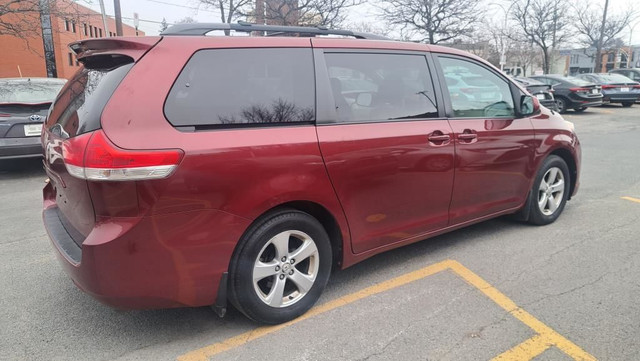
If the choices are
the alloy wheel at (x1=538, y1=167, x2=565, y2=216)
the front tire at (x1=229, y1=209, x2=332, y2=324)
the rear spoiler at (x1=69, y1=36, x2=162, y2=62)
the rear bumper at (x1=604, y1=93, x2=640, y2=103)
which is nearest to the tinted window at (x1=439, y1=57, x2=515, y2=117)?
the alloy wheel at (x1=538, y1=167, x2=565, y2=216)

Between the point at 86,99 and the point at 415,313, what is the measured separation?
2.31 metres

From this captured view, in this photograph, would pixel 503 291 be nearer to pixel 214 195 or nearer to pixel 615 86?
pixel 214 195

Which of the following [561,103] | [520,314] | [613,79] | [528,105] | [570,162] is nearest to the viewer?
[520,314]

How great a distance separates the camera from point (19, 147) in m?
6.38

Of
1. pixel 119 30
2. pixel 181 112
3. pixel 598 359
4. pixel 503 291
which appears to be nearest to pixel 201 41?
pixel 181 112

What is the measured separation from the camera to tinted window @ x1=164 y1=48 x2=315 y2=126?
2.32 m

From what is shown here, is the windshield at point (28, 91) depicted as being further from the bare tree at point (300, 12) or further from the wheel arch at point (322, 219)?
the bare tree at point (300, 12)

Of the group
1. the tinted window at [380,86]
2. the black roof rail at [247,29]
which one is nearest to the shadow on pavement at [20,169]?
the black roof rail at [247,29]

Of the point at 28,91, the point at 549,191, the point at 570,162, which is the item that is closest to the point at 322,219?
the point at 549,191

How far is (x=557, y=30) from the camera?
32969 mm

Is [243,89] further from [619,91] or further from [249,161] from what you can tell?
[619,91]

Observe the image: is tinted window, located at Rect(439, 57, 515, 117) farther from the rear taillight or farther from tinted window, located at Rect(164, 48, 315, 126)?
the rear taillight

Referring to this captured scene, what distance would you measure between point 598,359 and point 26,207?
19.0ft

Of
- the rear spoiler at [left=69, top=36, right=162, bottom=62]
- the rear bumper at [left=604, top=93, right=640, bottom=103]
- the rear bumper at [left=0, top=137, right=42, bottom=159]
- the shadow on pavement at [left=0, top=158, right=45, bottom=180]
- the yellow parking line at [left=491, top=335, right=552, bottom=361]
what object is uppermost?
the rear spoiler at [left=69, top=36, right=162, bottom=62]
